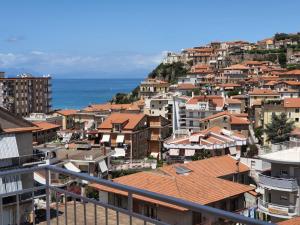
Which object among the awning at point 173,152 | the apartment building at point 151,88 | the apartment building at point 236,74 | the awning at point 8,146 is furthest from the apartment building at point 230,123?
the apartment building at point 151,88

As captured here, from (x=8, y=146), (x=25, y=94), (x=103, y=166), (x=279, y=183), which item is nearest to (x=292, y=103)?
(x=103, y=166)

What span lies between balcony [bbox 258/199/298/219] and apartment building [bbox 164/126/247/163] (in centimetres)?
1840

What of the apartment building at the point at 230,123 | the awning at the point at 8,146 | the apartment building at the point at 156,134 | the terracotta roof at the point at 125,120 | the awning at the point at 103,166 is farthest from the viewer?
the apartment building at the point at 156,134

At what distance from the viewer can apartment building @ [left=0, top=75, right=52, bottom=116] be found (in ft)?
262

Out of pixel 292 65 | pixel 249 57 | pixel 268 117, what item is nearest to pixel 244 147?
pixel 268 117

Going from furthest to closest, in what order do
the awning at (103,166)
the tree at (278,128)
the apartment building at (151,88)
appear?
1. the apartment building at (151,88)
2. the tree at (278,128)
3. the awning at (103,166)

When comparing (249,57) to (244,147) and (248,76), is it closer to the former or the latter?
(248,76)

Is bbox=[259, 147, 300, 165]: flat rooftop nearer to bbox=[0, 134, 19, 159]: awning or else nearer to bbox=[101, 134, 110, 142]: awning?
bbox=[0, 134, 19, 159]: awning

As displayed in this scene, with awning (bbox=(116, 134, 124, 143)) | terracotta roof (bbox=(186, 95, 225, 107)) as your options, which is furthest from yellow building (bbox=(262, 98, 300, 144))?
awning (bbox=(116, 134, 124, 143))

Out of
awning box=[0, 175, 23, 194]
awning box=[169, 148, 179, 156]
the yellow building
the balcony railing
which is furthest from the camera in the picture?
the yellow building

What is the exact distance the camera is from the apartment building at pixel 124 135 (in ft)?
163

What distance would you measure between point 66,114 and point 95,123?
24.1 feet

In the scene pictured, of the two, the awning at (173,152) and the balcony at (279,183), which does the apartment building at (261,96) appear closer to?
the awning at (173,152)

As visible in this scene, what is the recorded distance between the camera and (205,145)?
38.2 metres
